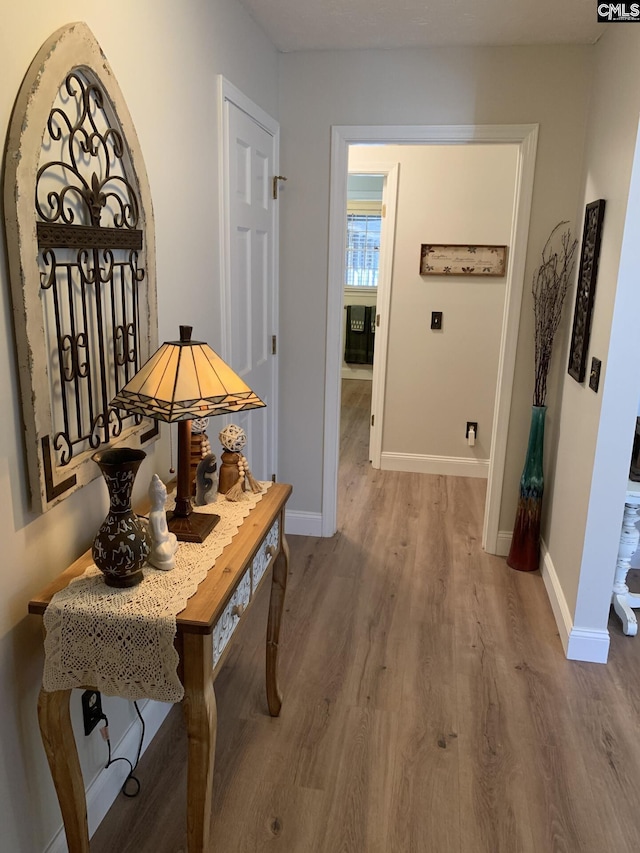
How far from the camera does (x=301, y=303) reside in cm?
325

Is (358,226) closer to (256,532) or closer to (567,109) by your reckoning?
(567,109)

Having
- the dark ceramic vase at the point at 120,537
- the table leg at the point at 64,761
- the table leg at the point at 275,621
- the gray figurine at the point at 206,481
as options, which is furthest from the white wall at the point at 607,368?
the table leg at the point at 64,761

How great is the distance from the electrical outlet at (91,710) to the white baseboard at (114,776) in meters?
0.15

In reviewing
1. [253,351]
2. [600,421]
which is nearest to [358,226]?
[253,351]

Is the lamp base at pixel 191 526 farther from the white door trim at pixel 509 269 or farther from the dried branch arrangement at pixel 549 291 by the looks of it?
the dried branch arrangement at pixel 549 291

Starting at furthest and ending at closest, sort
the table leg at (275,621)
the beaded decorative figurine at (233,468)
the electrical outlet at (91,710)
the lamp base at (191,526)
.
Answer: the table leg at (275,621), the beaded decorative figurine at (233,468), the electrical outlet at (91,710), the lamp base at (191,526)

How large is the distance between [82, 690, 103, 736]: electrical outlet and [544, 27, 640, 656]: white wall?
5.67 feet

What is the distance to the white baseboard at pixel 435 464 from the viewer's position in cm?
461

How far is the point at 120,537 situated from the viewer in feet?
4.12

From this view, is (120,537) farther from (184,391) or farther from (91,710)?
(91,710)

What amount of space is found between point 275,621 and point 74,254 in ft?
4.07

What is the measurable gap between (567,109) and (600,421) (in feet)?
5.00

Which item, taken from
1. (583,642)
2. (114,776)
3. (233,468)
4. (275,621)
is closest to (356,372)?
(583,642)

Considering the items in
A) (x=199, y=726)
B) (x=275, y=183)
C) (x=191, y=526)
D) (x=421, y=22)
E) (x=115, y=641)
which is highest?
(x=421, y=22)
